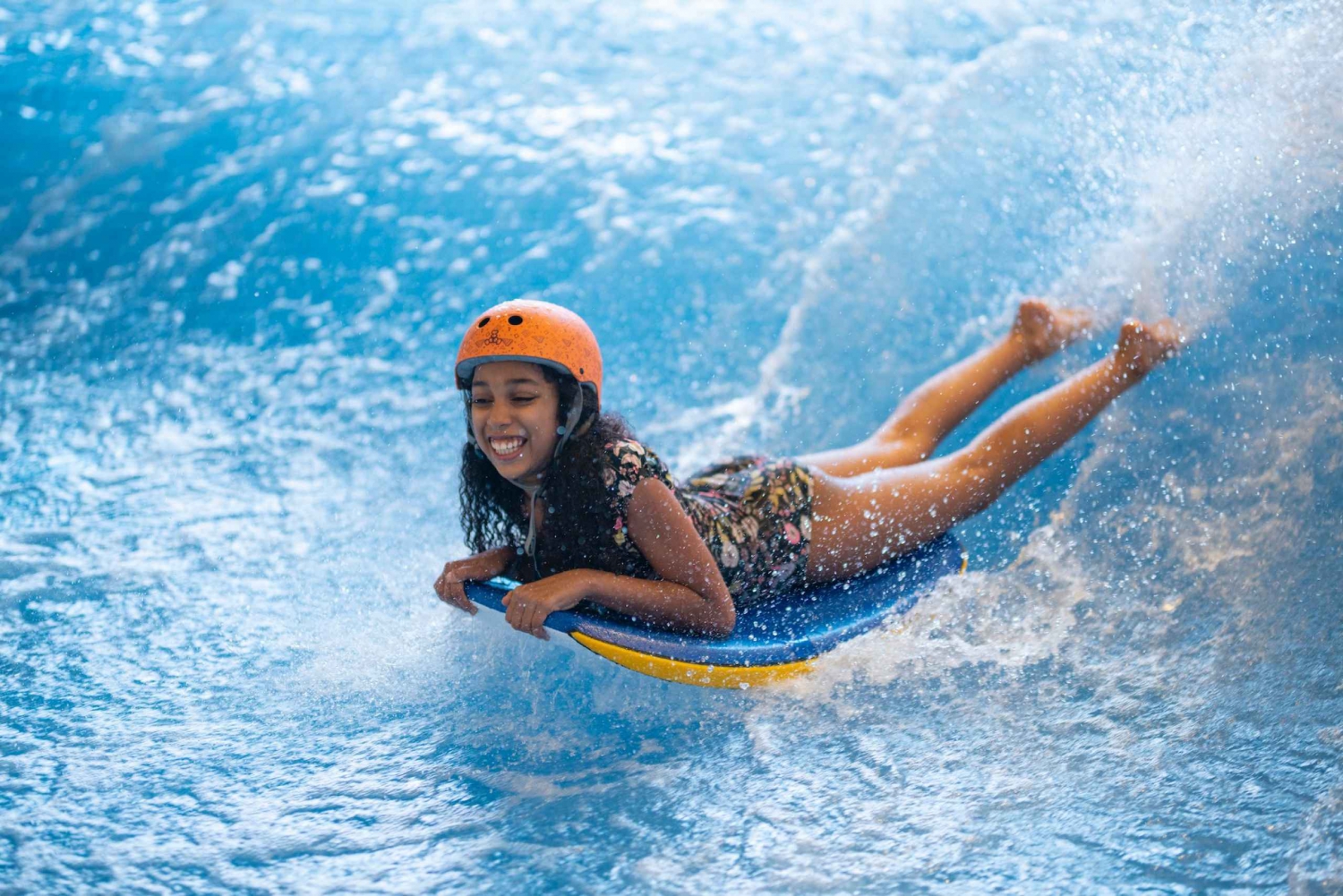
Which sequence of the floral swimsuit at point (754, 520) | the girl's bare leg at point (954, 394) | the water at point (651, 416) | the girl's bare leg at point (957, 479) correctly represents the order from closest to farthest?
the water at point (651, 416)
the floral swimsuit at point (754, 520)
the girl's bare leg at point (957, 479)
the girl's bare leg at point (954, 394)

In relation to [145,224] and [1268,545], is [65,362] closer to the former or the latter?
[145,224]

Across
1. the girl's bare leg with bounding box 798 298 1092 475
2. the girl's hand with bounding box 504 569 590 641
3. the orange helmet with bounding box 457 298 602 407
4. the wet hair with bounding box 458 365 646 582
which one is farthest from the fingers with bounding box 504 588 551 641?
the girl's bare leg with bounding box 798 298 1092 475

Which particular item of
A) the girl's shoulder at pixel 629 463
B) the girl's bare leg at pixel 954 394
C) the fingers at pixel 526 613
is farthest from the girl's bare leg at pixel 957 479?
the fingers at pixel 526 613

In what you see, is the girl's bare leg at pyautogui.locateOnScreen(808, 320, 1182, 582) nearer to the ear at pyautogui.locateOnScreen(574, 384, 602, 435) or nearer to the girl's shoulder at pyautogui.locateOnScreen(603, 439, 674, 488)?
the girl's shoulder at pyautogui.locateOnScreen(603, 439, 674, 488)

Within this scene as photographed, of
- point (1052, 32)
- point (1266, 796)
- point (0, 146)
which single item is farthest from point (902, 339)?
point (0, 146)

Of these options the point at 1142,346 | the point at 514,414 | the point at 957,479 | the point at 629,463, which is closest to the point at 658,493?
the point at 629,463

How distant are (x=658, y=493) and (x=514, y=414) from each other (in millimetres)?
331

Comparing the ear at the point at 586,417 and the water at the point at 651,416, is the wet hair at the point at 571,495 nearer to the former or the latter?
the ear at the point at 586,417

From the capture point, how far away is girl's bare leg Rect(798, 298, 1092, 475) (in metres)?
3.39

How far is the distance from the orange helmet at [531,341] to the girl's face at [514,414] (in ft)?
0.10

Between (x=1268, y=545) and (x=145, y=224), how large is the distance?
168 inches

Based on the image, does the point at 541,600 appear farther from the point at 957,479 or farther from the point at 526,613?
the point at 957,479

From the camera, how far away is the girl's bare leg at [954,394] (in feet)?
11.1

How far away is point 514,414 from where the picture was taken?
101 inches
